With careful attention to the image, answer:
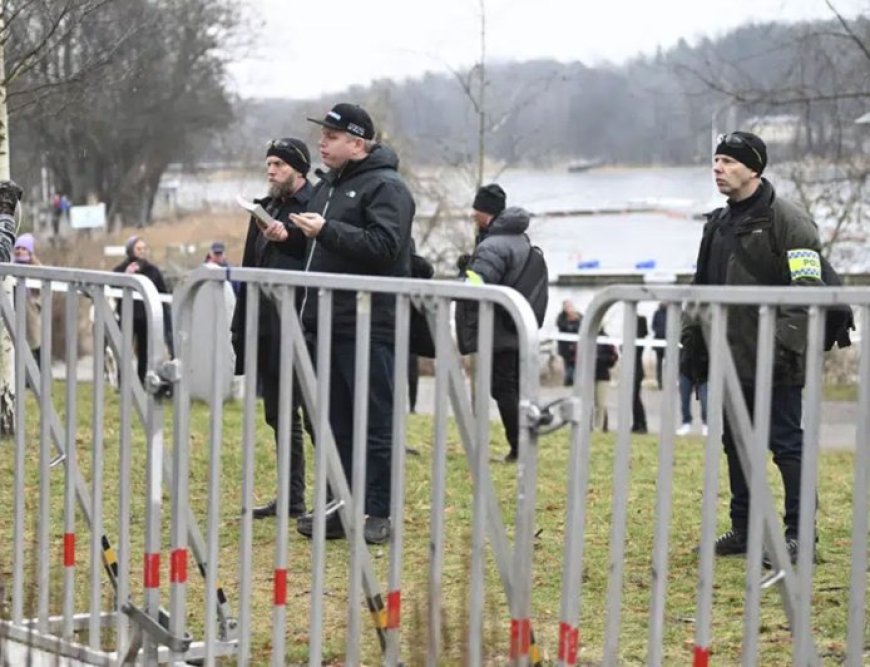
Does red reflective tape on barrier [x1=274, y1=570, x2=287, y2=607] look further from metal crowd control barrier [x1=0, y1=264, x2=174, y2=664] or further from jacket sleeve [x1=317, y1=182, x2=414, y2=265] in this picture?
jacket sleeve [x1=317, y1=182, x2=414, y2=265]

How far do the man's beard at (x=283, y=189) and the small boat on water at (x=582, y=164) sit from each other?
107 feet

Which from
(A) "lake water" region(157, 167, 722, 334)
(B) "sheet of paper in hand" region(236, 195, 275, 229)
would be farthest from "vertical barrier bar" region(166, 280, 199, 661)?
(A) "lake water" region(157, 167, 722, 334)

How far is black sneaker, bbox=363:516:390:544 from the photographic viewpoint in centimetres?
630

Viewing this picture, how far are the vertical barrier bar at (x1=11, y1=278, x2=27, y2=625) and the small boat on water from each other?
3495 centimetres

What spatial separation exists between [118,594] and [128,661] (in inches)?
8.3

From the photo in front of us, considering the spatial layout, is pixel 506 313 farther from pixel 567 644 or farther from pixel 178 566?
pixel 178 566

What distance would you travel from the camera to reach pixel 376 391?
6016mm

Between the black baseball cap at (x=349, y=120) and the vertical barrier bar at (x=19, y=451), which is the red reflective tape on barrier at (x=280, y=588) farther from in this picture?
the black baseball cap at (x=349, y=120)

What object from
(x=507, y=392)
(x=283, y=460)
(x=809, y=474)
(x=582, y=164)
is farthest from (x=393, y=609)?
(x=582, y=164)

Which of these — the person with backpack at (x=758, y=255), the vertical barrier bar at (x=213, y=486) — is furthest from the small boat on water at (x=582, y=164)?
the vertical barrier bar at (x=213, y=486)

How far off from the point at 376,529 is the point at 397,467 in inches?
77.3

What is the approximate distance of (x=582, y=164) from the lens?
42.9 meters

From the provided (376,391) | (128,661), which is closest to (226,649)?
(128,661)

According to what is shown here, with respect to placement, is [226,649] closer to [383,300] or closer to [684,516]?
[383,300]
